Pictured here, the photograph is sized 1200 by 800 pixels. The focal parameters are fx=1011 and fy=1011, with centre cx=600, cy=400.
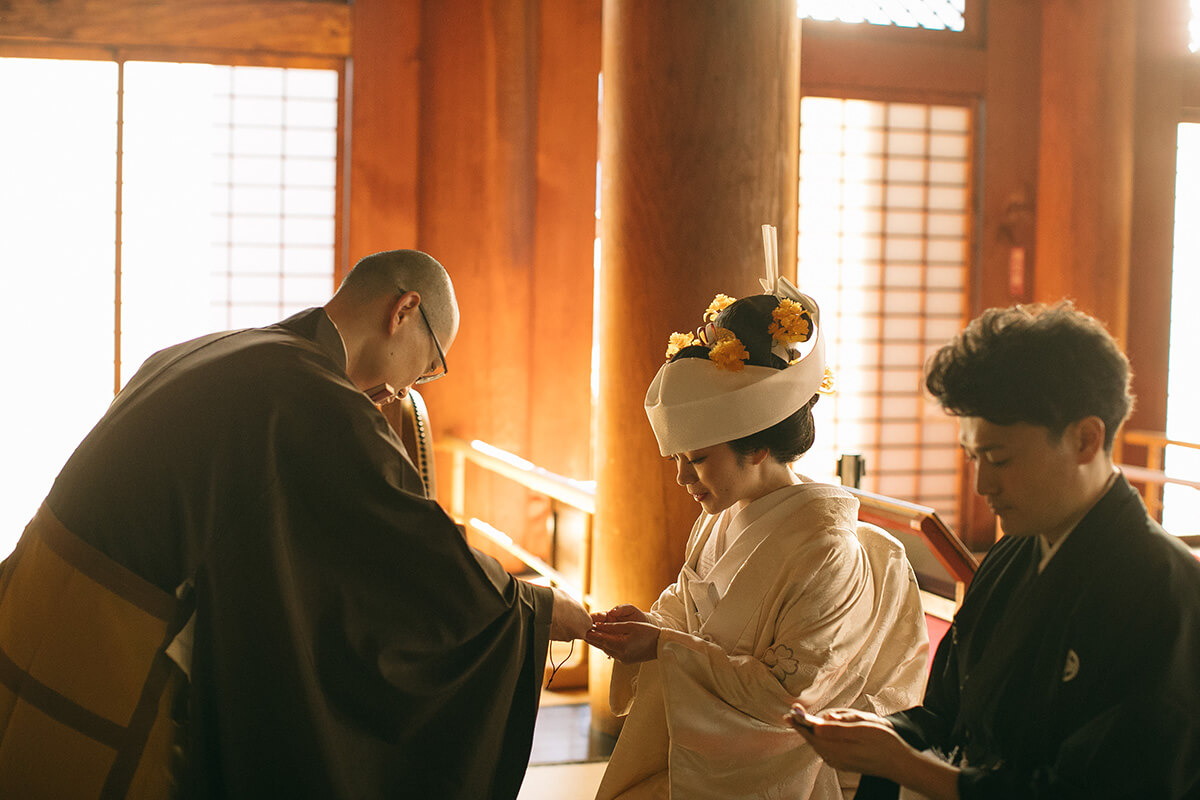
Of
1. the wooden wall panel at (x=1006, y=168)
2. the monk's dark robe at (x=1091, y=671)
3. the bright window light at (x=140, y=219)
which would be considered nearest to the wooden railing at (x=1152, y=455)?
the wooden wall panel at (x=1006, y=168)

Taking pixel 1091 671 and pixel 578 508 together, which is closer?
pixel 1091 671

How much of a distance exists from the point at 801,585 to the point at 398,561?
78 centimetres

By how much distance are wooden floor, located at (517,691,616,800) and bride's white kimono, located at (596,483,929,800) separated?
1593 millimetres

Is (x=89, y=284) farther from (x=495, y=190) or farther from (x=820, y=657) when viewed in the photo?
(x=820, y=657)

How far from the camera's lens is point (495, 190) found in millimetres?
5977

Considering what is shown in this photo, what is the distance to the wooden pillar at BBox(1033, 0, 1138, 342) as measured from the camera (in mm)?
6336

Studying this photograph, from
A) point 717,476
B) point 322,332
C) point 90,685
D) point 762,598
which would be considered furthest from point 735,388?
point 90,685

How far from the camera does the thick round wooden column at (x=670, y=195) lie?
3279 mm

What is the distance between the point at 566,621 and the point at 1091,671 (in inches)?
45.1

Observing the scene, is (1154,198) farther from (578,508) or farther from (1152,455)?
(578,508)

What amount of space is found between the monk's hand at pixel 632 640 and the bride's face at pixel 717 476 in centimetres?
28

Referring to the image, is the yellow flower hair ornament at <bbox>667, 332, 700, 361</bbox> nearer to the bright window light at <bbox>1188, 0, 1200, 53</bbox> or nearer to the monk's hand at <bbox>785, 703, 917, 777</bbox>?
the monk's hand at <bbox>785, 703, 917, 777</bbox>

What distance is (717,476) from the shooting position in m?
2.00

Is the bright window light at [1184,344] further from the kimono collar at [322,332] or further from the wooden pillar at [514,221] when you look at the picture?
the kimono collar at [322,332]
